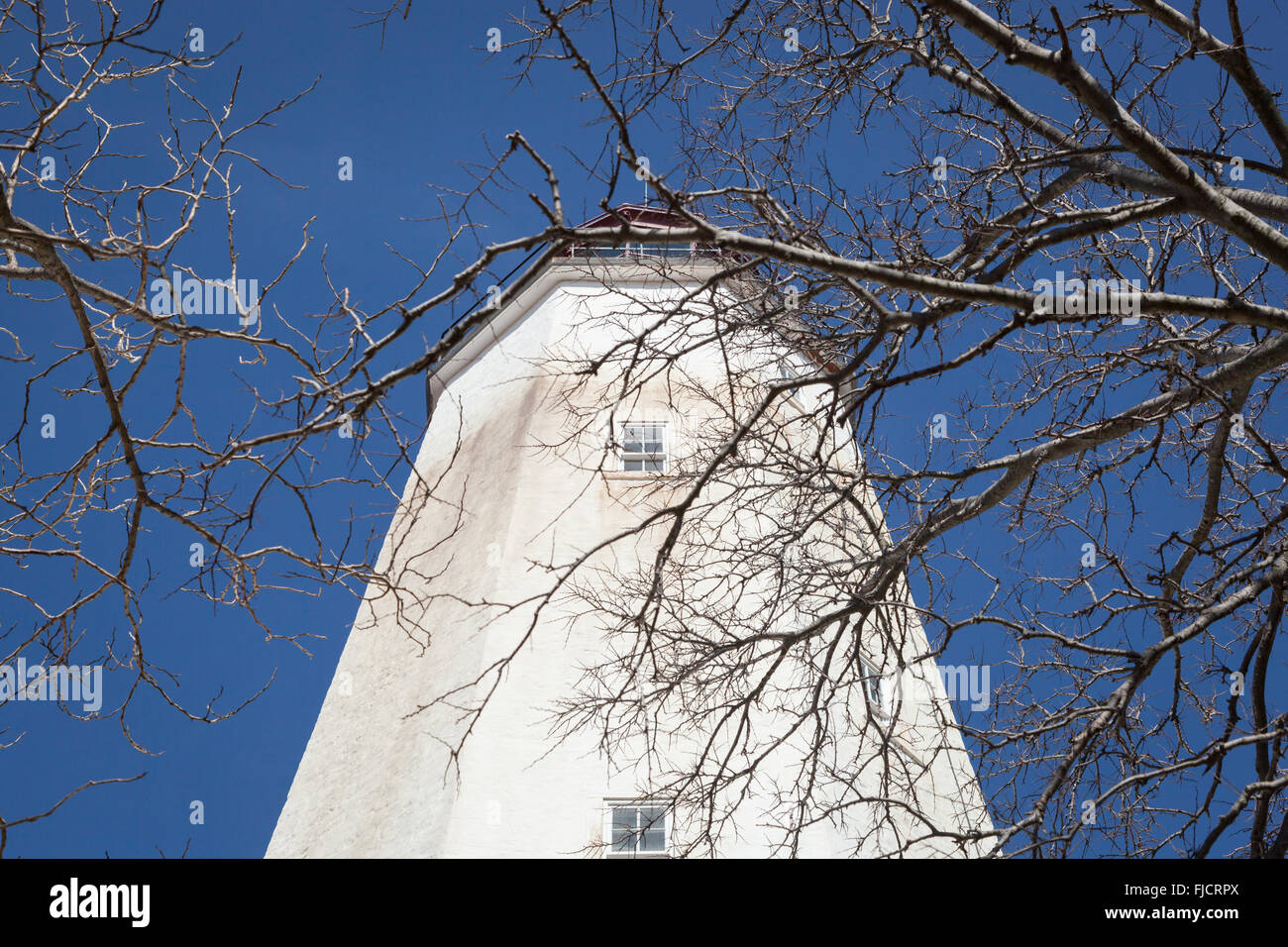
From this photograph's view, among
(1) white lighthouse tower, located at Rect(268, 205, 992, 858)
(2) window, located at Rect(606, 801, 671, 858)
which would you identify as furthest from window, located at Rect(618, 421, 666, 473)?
(2) window, located at Rect(606, 801, 671, 858)

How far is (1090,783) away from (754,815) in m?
4.80

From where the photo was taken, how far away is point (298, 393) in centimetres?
440

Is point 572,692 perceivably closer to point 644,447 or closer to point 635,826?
point 635,826

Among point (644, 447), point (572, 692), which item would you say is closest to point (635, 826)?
point (572, 692)

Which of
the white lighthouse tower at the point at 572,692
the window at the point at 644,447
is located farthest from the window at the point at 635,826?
the window at the point at 644,447

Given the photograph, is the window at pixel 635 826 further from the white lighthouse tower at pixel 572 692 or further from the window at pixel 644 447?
the window at pixel 644 447

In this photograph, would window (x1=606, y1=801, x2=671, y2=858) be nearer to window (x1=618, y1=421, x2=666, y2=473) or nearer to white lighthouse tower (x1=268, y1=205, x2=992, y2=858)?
white lighthouse tower (x1=268, y1=205, x2=992, y2=858)

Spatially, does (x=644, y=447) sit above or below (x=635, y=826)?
above

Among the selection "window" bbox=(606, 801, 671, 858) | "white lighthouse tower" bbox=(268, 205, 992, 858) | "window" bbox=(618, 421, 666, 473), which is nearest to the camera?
"white lighthouse tower" bbox=(268, 205, 992, 858)

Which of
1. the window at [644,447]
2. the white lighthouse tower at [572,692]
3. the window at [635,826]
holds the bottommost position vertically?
the window at [635,826]

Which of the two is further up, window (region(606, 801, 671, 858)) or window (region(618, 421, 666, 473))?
window (region(618, 421, 666, 473))

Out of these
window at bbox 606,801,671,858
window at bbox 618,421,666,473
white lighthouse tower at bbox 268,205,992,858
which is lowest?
window at bbox 606,801,671,858
